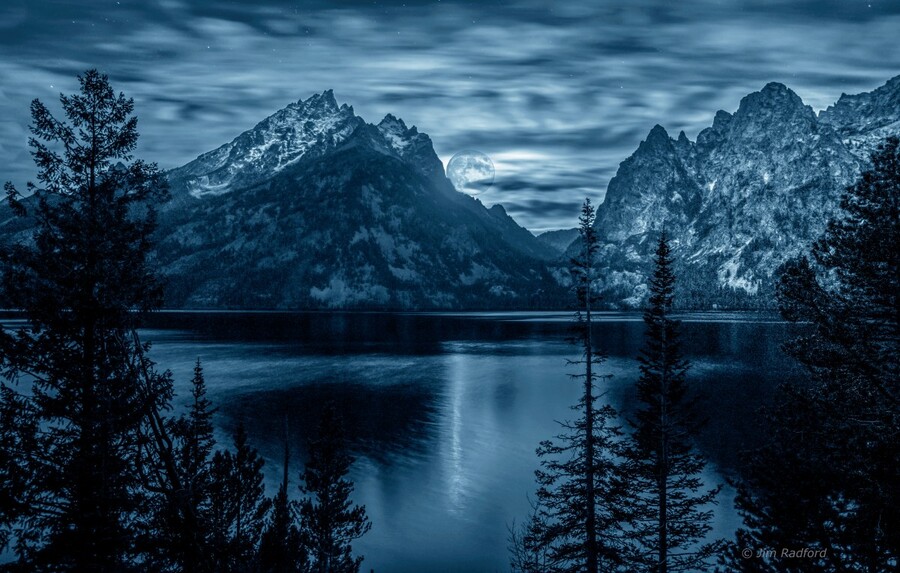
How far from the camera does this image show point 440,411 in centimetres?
8656

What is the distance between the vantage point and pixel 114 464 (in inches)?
393

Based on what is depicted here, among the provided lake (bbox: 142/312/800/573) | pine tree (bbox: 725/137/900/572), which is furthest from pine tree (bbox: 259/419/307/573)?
pine tree (bbox: 725/137/900/572)

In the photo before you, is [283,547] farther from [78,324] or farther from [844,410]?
[844,410]

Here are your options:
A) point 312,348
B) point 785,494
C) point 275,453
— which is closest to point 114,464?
point 785,494

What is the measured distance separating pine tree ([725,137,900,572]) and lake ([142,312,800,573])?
10945 millimetres

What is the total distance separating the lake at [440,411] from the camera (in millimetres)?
45562

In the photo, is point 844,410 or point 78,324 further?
point 844,410

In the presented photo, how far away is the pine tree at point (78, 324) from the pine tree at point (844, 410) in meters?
16.5

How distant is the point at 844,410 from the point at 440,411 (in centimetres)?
7353

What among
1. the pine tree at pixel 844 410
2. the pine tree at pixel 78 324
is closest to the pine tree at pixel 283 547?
the pine tree at pixel 78 324

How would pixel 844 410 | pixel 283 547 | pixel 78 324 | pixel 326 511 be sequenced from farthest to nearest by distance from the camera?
1. pixel 326 511
2. pixel 283 547
3. pixel 844 410
4. pixel 78 324

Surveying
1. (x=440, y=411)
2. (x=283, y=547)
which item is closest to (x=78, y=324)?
(x=283, y=547)

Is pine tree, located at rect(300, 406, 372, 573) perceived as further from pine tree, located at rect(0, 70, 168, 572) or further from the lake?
pine tree, located at rect(0, 70, 168, 572)

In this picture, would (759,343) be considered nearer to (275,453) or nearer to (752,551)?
(275,453)
